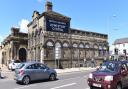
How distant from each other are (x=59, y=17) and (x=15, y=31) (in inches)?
584

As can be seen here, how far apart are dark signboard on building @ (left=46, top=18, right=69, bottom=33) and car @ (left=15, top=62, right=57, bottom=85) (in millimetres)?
19954

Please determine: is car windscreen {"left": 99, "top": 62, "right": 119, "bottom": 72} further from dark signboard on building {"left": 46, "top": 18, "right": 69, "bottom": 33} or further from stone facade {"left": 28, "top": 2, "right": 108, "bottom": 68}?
dark signboard on building {"left": 46, "top": 18, "right": 69, "bottom": 33}

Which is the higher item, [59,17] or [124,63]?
[59,17]

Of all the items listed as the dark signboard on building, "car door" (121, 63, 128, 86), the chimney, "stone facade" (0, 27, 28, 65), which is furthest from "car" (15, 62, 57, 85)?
"stone facade" (0, 27, 28, 65)

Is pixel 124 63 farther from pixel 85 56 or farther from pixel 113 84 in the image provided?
pixel 85 56

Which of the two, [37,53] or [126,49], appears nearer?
[37,53]

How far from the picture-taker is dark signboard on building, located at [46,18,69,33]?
41.7 metres

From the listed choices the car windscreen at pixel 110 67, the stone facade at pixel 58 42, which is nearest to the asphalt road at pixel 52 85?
the car windscreen at pixel 110 67

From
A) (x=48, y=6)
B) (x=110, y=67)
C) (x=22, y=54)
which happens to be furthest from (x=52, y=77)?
(x=22, y=54)

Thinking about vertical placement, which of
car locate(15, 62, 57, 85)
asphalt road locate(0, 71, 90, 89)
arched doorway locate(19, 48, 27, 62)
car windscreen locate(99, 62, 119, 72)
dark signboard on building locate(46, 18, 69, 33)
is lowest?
asphalt road locate(0, 71, 90, 89)

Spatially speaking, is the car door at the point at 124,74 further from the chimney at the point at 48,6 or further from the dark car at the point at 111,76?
the chimney at the point at 48,6

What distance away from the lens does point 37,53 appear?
146 feet

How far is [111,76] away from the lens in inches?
549

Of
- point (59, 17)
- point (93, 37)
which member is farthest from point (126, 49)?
point (59, 17)
